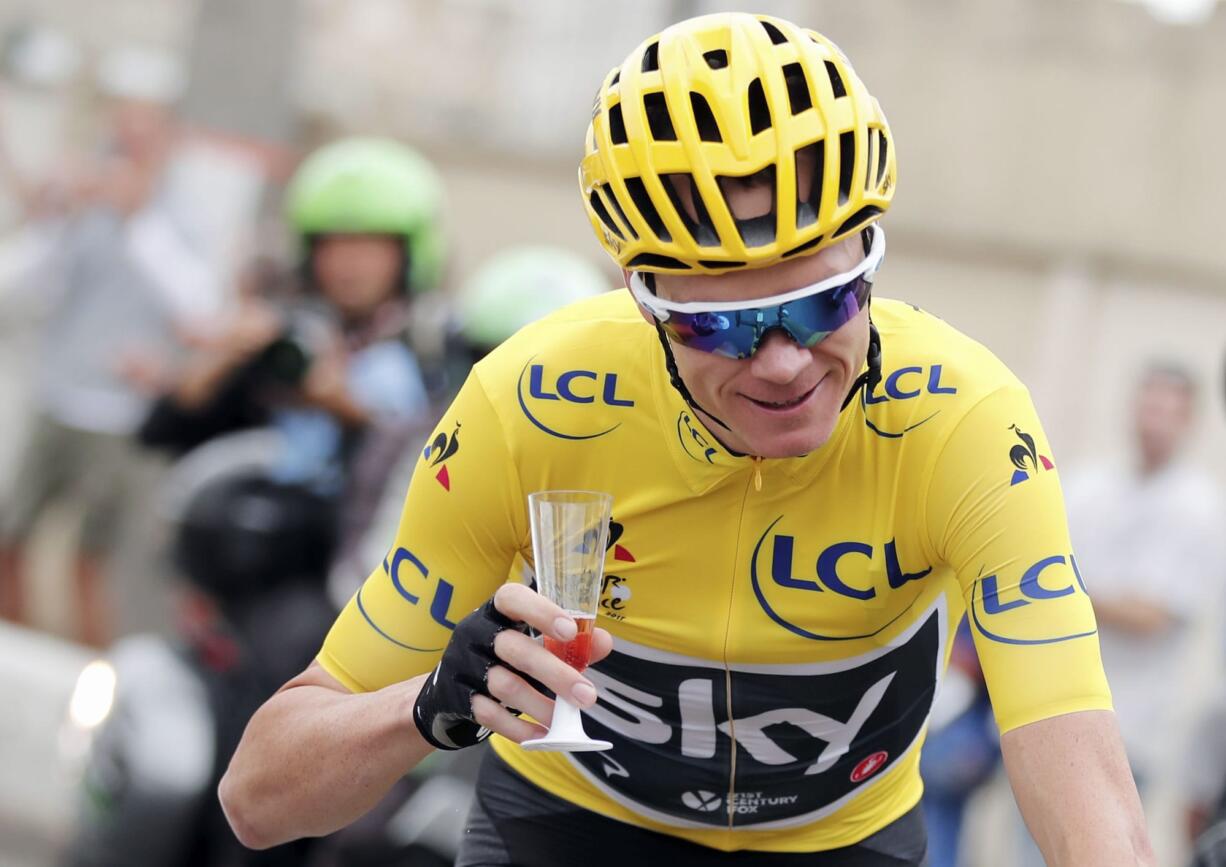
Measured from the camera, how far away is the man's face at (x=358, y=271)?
21.6 feet

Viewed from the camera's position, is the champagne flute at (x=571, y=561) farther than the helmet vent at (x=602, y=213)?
No

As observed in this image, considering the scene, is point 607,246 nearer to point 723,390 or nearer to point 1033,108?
point 723,390

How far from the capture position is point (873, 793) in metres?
3.36

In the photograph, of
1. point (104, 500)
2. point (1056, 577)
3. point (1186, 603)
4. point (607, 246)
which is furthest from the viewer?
point (104, 500)

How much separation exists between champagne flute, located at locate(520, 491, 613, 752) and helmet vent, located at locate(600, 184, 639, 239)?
522mm

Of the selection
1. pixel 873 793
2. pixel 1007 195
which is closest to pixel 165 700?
pixel 873 793

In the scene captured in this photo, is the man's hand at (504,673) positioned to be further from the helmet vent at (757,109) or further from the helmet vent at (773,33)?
the helmet vent at (773,33)

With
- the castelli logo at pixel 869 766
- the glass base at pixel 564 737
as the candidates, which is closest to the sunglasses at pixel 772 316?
the glass base at pixel 564 737

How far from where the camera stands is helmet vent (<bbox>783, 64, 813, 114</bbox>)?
9.37 feet

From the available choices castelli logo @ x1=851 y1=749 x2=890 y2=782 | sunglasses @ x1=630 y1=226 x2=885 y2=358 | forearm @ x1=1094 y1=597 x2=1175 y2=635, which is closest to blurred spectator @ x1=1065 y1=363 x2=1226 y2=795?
forearm @ x1=1094 y1=597 x2=1175 y2=635

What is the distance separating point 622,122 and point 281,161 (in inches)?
316

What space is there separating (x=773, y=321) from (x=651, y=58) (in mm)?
531

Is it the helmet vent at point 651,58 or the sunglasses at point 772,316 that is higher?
the helmet vent at point 651,58

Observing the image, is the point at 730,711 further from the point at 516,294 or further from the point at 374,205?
the point at 374,205
